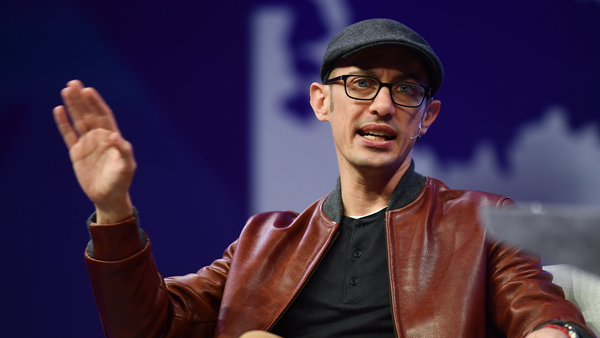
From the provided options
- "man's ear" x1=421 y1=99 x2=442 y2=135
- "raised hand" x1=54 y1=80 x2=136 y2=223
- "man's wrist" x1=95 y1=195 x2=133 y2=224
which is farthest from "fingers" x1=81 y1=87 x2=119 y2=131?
"man's ear" x1=421 y1=99 x2=442 y2=135

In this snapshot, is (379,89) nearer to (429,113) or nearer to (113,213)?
(429,113)

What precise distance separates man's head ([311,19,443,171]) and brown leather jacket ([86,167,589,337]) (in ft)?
0.43

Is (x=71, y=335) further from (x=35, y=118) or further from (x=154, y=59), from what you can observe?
(x=154, y=59)

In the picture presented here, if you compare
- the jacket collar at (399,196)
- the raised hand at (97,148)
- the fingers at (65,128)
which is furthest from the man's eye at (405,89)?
the fingers at (65,128)

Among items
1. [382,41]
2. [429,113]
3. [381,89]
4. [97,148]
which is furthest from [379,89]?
[97,148]

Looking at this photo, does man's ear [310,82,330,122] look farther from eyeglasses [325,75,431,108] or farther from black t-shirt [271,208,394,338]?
black t-shirt [271,208,394,338]

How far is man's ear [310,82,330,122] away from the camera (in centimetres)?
155

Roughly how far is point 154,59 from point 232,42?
1.07ft

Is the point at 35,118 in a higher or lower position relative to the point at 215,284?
higher

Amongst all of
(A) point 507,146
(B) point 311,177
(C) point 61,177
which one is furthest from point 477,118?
(C) point 61,177

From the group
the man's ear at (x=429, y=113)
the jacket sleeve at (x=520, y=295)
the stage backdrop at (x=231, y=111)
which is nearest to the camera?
the jacket sleeve at (x=520, y=295)

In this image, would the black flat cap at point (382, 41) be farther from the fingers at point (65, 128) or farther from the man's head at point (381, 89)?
the fingers at point (65, 128)

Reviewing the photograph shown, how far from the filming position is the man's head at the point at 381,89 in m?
1.34

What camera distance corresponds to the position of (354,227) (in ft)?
4.57
